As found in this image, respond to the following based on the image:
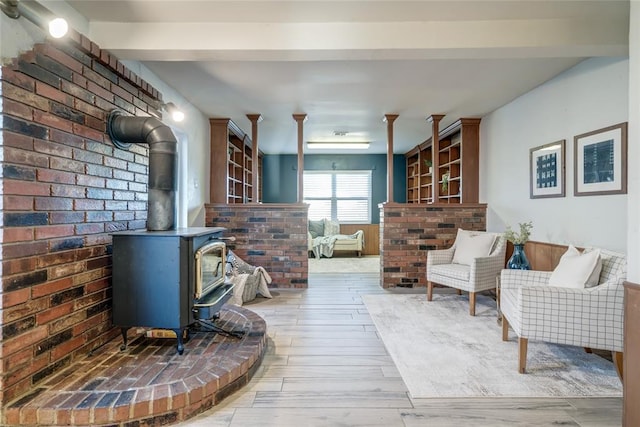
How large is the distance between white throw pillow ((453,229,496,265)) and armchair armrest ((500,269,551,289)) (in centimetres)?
89

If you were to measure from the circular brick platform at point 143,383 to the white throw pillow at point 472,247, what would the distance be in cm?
260

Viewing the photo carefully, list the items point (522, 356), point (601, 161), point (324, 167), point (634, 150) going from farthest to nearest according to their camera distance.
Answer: point (324, 167) < point (601, 161) < point (522, 356) < point (634, 150)

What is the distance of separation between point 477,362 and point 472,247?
1.77 metres

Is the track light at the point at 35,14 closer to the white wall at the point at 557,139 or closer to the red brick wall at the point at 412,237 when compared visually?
the white wall at the point at 557,139

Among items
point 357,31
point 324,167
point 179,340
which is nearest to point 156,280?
point 179,340

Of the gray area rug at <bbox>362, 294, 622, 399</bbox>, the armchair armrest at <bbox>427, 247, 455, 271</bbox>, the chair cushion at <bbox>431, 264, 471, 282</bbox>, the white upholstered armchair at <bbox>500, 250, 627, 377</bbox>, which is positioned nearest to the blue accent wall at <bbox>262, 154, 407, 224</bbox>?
the armchair armrest at <bbox>427, 247, 455, 271</bbox>

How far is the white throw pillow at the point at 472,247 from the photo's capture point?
3.70 metres

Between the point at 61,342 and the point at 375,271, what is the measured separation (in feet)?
14.7

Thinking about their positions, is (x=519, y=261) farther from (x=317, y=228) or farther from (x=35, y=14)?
(x=317, y=228)

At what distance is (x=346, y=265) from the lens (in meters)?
6.18

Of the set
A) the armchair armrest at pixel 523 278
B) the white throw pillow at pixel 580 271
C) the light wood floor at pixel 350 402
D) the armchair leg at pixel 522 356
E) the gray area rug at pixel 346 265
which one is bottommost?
the light wood floor at pixel 350 402

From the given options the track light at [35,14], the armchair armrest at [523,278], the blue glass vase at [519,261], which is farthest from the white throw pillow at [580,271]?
the track light at [35,14]

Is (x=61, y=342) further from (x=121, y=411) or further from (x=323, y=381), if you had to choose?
(x=323, y=381)

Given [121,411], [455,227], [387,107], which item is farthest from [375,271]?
[121,411]
